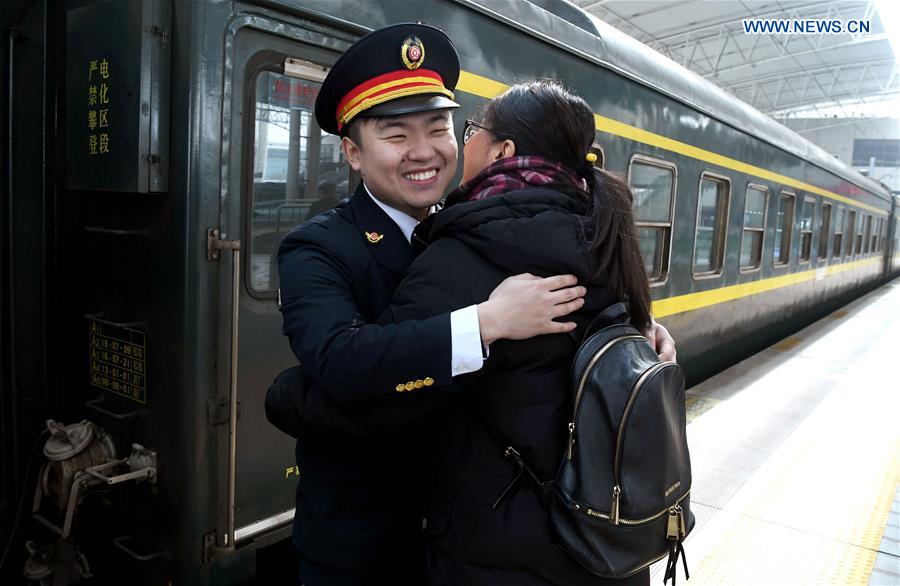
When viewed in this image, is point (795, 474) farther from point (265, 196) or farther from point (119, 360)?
point (119, 360)

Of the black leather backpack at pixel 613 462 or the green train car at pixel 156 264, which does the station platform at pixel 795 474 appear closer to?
the green train car at pixel 156 264

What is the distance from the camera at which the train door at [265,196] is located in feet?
7.17

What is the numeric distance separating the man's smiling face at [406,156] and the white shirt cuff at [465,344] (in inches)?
14.5

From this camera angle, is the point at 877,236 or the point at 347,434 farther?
the point at 877,236

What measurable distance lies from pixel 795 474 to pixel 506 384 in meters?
3.48

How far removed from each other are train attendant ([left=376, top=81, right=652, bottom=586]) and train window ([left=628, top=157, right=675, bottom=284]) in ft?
10.9

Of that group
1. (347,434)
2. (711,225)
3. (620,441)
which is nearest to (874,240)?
(711,225)

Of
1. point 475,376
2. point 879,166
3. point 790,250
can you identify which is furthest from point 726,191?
point 879,166

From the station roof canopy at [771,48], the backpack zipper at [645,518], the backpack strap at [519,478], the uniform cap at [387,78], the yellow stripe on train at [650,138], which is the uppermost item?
the station roof canopy at [771,48]

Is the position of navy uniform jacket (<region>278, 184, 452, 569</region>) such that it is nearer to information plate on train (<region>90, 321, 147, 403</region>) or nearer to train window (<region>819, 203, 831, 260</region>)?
information plate on train (<region>90, 321, 147, 403</region>)

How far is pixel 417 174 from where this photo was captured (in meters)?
1.44

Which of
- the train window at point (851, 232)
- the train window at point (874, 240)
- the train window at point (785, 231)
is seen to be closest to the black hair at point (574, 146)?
the train window at point (785, 231)

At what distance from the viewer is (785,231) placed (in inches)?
328

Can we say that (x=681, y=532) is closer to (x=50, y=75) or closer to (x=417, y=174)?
(x=417, y=174)
